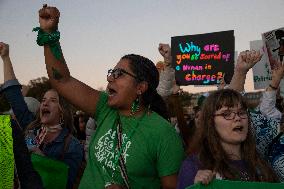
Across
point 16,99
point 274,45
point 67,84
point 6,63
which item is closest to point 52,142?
point 16,99

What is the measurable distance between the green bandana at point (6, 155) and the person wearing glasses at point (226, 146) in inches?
36.9

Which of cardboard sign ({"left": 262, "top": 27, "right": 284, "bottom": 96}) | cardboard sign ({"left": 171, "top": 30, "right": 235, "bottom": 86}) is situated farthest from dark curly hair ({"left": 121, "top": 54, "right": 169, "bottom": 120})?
cardboard sign ({"left": 171, "top": 30, "right": 235, "bottom": 86})

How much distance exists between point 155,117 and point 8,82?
3.41ft

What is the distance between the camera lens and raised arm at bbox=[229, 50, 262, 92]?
3189 mm

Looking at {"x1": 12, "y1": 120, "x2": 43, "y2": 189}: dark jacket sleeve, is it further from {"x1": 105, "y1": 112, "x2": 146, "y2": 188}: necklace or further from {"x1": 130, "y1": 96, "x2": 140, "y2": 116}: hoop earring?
{"x1": 130, "y1": 96, "x2": 140, "y2": 116}: hoop earring

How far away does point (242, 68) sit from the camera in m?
3.24

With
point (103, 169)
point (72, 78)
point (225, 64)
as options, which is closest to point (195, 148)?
point (103, 169)

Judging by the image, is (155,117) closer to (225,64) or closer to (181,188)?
(181,188)

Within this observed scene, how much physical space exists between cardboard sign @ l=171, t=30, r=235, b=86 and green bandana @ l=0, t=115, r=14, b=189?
5.79 meters

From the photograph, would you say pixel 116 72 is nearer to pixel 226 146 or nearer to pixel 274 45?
pixel 226 146

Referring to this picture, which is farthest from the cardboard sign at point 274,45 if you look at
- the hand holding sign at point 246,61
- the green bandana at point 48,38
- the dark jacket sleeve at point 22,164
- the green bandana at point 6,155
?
the green bandana at point 6,155

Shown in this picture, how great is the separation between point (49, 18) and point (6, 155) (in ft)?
3.65

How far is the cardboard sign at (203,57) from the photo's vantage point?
7.46 m

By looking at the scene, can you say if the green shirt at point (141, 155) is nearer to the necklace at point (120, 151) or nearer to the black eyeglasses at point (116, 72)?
the necklace at point (120, 151)
